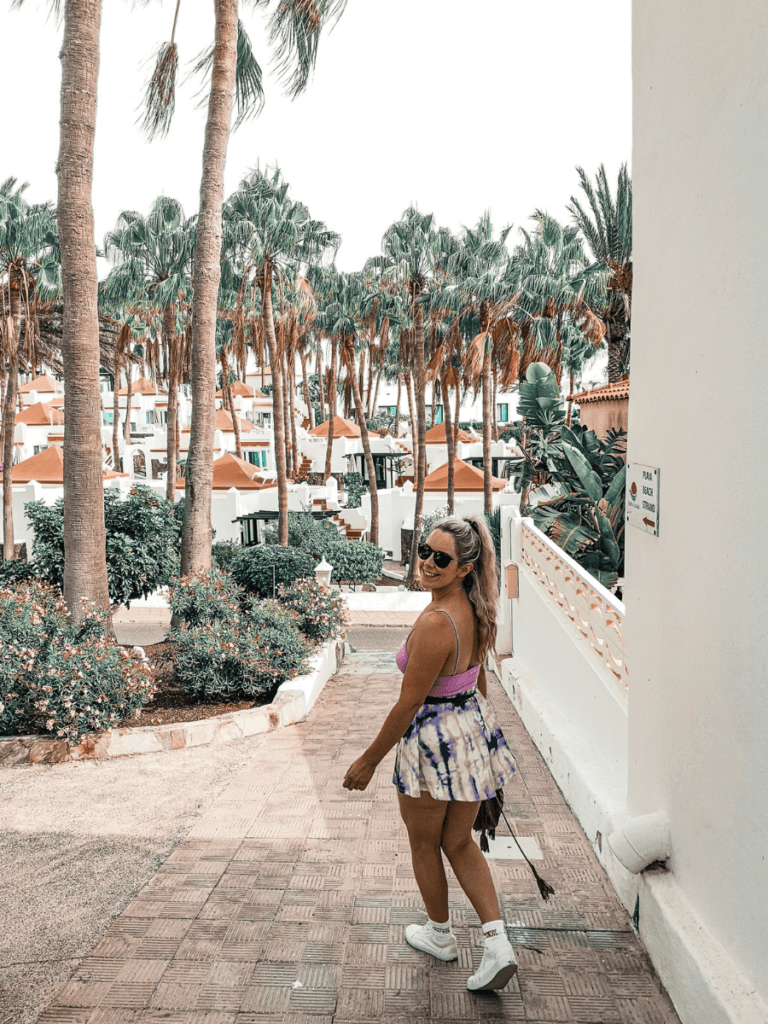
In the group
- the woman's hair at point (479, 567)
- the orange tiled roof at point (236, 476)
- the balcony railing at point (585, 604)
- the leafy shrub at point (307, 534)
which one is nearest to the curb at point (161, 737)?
the balcony railing at point (585, 604)

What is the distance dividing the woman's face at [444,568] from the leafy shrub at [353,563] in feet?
62.8

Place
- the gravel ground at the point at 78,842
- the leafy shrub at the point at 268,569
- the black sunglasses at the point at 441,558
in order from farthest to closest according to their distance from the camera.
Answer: the leafy shrub at the point at 268,569
the gravel ground at the point at 78,842
the black sunglasses at the point at 441,558

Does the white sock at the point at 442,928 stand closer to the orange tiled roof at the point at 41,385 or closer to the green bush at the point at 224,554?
the green bush at the point at 224,554

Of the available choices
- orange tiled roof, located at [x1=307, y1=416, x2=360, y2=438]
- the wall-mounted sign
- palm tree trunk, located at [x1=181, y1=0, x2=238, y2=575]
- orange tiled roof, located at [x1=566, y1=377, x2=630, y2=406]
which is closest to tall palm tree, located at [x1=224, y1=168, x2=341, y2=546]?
orange tiled roof, located at [x1=566, y1=377, x2=630, y2=406]

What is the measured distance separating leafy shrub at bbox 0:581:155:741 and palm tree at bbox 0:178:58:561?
15.5 metres

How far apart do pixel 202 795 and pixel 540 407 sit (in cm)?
944

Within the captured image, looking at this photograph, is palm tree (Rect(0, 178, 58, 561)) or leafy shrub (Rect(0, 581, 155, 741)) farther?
palm tree (Rect(0, 178, 58, 561))

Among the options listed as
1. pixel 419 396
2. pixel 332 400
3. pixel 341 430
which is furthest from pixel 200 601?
pixel 341 430

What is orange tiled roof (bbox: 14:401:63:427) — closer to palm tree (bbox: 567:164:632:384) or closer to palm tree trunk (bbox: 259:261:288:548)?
palm tree trunk (bbox: 259:261:288:548)

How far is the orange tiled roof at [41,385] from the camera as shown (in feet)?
170

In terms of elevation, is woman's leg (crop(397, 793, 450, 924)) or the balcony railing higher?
the balcony railing

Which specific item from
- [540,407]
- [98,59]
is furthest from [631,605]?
[540,407]

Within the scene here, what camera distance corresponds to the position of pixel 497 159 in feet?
139

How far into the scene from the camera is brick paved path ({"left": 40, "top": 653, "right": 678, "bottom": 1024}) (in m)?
2.99
